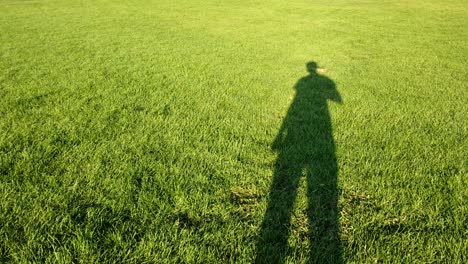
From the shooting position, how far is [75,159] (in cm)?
345

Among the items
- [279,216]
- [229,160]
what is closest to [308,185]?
[279,216]

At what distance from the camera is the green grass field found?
8.18 feet

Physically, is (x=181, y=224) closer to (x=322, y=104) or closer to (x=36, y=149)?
A: (x=36, y=149)

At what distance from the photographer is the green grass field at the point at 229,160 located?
8.18ft

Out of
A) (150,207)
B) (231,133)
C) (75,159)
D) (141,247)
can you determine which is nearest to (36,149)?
(75,159)

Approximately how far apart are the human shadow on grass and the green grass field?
2 cm

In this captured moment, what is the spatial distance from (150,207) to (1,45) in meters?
10.2

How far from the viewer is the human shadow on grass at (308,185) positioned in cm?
248

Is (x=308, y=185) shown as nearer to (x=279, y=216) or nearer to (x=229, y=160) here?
(x=279, y=216)

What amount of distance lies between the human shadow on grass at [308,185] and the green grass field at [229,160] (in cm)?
2

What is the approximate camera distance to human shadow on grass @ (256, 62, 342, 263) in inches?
97.6

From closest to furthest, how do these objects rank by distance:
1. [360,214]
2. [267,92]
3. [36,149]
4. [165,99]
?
[360,214]
[36,149]
[165,99]
[267,92]

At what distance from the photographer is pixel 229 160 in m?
3.62

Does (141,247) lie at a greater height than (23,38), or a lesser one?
lesser
